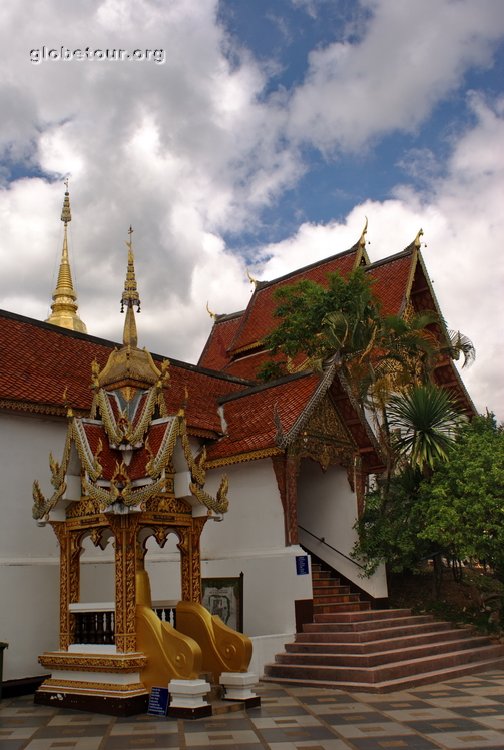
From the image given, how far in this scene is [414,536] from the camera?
40.6 feet

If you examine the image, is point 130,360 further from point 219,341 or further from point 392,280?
point 219,341

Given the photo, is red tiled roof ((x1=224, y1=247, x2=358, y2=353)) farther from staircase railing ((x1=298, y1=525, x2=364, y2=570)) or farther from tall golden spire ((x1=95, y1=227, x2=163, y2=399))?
tall golden spire ((x1=95, y1=227, x2=163, y2=399))

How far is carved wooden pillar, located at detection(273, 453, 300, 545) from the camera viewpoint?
11.3m

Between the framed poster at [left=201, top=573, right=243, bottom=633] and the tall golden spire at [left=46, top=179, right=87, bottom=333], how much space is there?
751 inches

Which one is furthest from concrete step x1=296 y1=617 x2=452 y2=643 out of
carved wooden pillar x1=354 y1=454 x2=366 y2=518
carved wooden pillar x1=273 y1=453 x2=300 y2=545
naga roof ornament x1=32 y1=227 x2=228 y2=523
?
naga roof ornament x1=32 y1=227 x2=228 y2=523

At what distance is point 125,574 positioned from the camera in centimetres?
820

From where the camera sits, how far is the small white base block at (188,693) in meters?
7.48

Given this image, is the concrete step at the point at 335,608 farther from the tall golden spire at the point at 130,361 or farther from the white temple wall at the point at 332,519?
the tall golden spire at the point at 130,361

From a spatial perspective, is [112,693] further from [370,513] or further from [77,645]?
[370,513]

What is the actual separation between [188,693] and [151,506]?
2090mm

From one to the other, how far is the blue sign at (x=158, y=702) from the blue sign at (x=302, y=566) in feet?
12.2

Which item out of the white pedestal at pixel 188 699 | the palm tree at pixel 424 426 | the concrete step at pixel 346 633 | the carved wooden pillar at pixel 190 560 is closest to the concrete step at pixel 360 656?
the concrete step at pixel 346 633

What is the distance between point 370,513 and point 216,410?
357cm

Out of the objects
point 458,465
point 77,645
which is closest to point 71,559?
point 77,645
